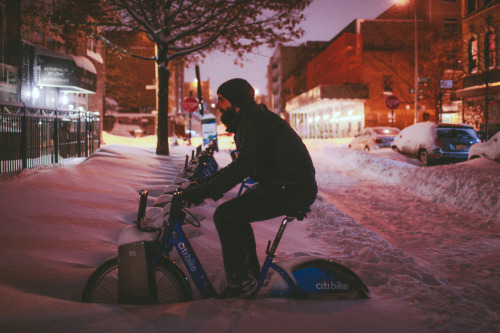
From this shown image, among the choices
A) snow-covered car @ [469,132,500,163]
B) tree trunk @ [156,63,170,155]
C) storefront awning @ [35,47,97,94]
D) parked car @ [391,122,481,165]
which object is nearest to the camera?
snow-covered car @ [469,132,500,163]

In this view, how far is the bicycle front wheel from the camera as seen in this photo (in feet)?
9.60

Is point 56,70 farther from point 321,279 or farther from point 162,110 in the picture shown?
point 321,279

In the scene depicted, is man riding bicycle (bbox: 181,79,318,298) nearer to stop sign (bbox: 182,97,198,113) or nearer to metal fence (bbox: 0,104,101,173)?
metal fence (bbox: 0,104,101,173)

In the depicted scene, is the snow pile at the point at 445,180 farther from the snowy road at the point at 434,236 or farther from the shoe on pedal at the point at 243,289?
the shoe on pedal at the point at 243,289

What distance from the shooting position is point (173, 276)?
116 inches

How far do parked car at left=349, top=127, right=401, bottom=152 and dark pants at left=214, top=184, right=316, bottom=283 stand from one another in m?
20.0

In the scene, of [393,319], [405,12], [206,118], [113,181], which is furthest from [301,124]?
[393,319]

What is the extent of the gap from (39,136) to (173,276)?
30.2ft

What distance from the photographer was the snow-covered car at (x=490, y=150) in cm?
1255

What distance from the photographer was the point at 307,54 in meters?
79.4

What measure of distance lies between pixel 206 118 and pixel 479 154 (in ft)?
41.5

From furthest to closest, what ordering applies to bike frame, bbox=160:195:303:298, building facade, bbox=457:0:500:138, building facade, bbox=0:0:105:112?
building facade, bbox=457:0:500:138 → building facade, bbox=0:0:105:112 → bike frame, bbox=160:195:303:298

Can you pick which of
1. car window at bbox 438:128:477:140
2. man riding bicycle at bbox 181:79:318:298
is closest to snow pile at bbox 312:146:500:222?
car window at bbox 438:128:477:140

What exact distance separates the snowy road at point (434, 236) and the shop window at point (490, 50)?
59.4ft
